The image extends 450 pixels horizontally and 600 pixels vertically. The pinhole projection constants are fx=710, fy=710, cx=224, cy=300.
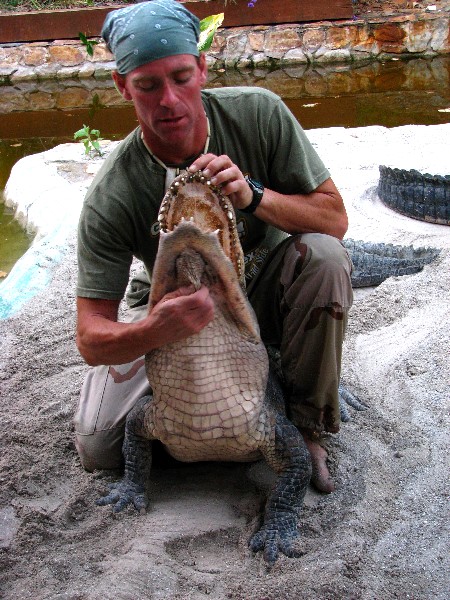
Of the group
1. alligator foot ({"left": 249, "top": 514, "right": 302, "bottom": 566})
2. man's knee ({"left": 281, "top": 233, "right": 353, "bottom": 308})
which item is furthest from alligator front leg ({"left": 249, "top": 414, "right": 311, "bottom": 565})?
man's knee ({"left": 281, "top": 233, "right": 353, "bottom": 308})

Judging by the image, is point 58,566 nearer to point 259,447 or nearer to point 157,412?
point 157,412

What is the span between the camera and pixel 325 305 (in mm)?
2010

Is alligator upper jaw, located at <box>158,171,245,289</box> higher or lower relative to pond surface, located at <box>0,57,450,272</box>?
higher

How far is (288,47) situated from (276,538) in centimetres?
1002

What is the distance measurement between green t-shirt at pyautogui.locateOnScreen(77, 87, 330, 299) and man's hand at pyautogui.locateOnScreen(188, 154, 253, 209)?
309mm

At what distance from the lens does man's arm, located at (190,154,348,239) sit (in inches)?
69.3

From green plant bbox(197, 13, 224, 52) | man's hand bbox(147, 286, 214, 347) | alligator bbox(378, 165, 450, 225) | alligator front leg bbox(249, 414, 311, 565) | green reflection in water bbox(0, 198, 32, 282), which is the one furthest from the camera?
green plant bbox(197, 13, 224, 52)

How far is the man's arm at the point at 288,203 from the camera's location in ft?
5.77

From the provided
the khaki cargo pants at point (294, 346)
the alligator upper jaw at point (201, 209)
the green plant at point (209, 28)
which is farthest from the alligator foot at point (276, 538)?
the green plant at point (209, 28)

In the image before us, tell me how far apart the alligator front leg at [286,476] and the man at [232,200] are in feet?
0.42

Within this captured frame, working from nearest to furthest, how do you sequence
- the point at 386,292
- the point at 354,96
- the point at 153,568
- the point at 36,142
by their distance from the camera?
the point at 153,568 → the point at 386,292 → the point at 36,142 → the point at 354,96

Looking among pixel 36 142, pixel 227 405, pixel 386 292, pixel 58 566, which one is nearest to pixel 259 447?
pixel 227 405

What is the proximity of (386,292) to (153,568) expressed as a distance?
1.94m

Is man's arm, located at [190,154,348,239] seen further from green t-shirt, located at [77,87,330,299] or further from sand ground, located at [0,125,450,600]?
sand ground, located at [0,125,450,600]
